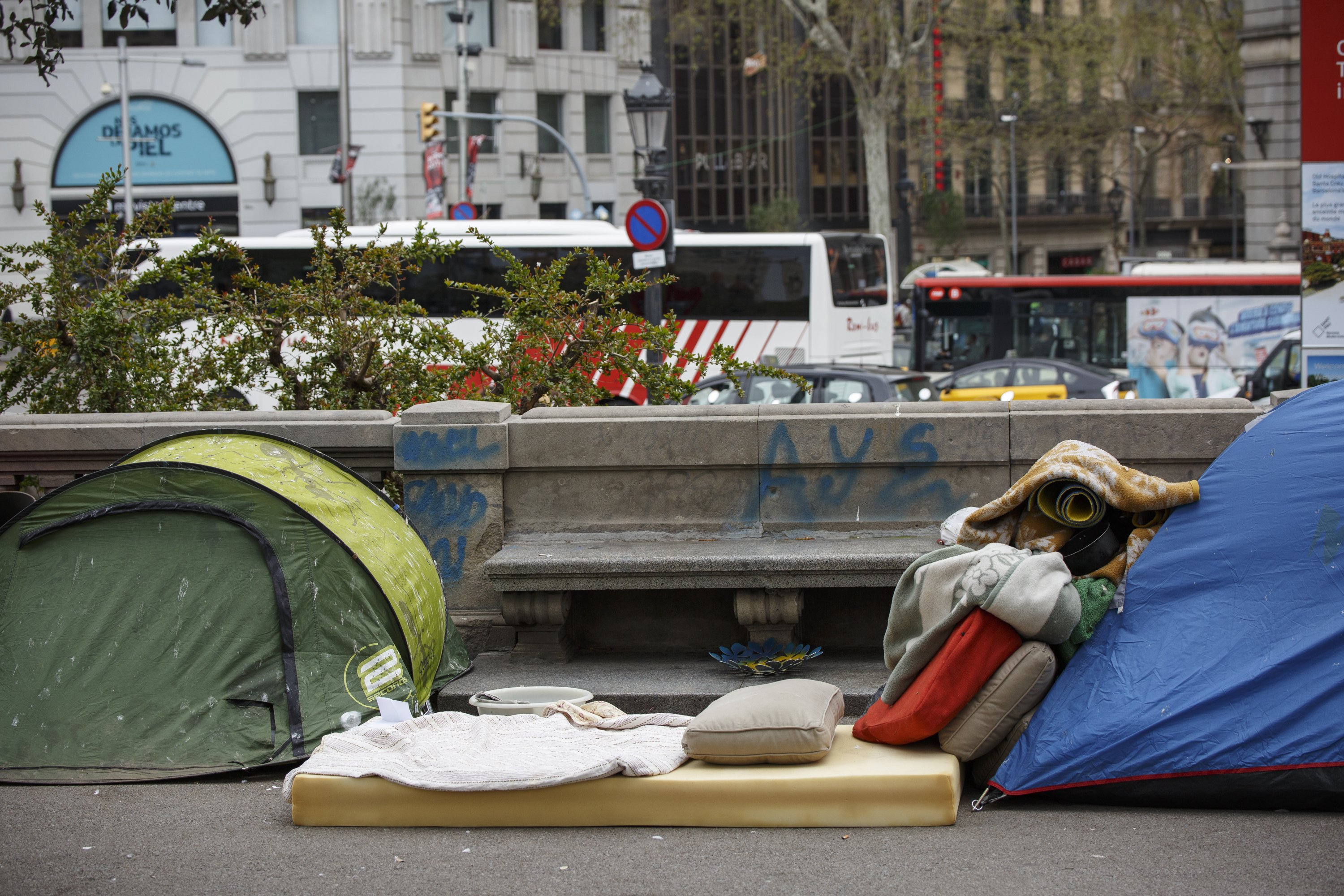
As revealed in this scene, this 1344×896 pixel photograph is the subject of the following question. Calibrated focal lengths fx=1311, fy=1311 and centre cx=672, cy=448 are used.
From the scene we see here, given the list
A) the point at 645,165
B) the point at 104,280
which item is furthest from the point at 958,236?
the point at 104,280

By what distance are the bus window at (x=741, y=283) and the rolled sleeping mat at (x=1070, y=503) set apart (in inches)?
681

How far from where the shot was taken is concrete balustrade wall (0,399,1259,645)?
6.28m

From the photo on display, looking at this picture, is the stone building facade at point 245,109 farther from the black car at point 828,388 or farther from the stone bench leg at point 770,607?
the stone bench leg at point 770,607

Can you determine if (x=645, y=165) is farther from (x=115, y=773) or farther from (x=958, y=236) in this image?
(x=958, y=236)

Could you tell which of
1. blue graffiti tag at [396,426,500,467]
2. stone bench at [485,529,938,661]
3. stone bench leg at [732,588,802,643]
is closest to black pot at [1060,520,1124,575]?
stone bench at [485,529,938,661]

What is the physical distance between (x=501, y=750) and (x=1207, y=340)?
23259 mm

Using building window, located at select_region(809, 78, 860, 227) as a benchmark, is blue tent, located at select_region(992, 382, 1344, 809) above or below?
below

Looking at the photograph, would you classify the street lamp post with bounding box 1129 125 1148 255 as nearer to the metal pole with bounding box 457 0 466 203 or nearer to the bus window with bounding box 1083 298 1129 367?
the metal pole with bounding box 457 0 466 203

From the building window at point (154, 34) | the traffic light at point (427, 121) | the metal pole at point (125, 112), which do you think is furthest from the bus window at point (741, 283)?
the building window at point (154, 34)

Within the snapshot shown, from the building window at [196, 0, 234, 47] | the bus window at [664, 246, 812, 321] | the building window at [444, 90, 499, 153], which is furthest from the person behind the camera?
the building window at [444, 90, 499, 153]

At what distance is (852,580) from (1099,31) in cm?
4294

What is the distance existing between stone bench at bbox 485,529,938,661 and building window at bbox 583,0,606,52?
40.5m

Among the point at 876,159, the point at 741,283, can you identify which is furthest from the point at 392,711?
the point at 876,159

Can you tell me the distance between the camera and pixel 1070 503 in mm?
4957
